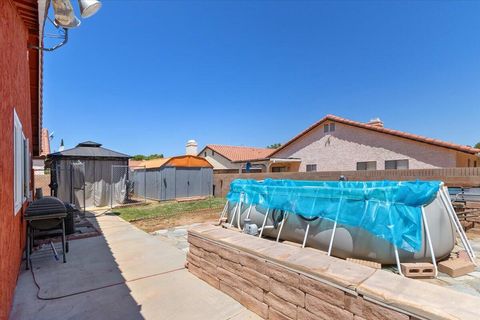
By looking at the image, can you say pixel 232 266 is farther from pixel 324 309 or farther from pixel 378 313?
pixel 378 313

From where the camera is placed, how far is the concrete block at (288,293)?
2.43 metres

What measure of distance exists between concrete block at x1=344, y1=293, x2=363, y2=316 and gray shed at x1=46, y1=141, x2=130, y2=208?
1170 centimetres

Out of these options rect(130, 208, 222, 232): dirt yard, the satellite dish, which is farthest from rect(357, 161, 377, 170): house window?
the satellite dish

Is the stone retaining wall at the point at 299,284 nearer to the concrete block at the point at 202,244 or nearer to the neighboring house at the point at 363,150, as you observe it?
the concrete block at the point at 202,244

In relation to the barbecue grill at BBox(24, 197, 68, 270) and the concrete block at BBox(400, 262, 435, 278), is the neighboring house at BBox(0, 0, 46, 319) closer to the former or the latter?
the barbecue grill at BBox(24, 197, 68, 270)

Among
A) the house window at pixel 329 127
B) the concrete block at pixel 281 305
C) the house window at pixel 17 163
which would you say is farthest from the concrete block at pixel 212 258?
the house window at pixel 329 127

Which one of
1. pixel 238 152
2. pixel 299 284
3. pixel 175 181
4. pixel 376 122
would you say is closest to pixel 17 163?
pixel 299 284

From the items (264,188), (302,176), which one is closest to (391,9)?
(302,176)

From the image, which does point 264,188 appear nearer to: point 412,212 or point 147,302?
point 412,212

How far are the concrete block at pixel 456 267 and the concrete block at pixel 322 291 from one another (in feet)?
10.6

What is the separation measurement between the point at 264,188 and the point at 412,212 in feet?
10.4

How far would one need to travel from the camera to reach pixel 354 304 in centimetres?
201

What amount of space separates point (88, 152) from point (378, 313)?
13.8 meters

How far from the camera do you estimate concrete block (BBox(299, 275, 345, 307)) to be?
2118 millimetres
